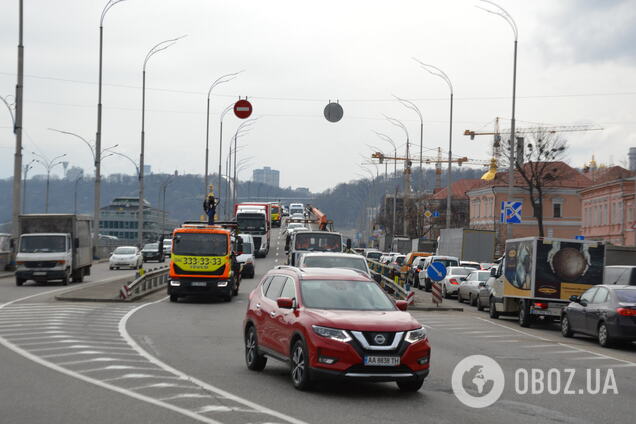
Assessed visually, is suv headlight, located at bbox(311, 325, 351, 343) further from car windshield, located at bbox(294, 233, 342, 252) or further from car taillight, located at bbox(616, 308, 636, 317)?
car windshield, located at bbox(294, 233, 342, 252)

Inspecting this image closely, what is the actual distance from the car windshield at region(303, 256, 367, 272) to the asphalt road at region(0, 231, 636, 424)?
4145mm

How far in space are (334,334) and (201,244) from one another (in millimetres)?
20929

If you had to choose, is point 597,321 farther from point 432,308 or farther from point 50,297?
point 50,297

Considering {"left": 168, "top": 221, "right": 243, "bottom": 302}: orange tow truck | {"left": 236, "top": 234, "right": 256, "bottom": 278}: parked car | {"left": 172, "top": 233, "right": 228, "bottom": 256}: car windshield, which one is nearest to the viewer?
{"left": 168, "top": 221, "right": 243, "bottom": 302}: orange tow truck

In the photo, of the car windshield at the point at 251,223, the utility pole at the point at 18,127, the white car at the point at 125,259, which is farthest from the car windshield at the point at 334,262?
the car windshield at the point at 251,223

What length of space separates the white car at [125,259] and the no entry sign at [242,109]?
17.7m

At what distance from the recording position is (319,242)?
38.8 metres

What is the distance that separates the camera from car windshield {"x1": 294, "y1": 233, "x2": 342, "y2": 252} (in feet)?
126

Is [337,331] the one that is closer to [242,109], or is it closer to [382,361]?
[382,361]

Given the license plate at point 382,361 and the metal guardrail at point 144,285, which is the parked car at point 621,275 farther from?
the license plate at point 382,361

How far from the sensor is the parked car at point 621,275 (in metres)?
27.8

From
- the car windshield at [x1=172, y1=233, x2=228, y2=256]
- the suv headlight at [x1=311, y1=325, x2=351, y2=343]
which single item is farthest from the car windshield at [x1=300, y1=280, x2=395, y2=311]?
the car windshield at [x1=172, y1=233, x2=228, y2=256]

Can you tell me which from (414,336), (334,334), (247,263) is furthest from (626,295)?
(247,263)

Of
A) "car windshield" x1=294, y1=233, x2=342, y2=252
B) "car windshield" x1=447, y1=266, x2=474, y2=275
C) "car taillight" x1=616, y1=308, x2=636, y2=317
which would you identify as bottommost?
"car windshield" x1=447, y1=266, x2=474, y2=275
